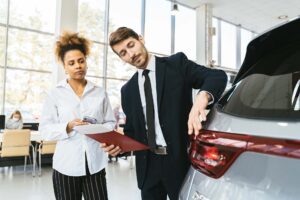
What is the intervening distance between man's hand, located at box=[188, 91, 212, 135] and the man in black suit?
160 mm

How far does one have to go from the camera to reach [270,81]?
0.87 m

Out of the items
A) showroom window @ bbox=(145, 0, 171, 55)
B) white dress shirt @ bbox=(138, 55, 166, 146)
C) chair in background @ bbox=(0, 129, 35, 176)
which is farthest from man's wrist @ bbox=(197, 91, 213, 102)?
showroom window @ bbox=(145, 0, 171, 55)

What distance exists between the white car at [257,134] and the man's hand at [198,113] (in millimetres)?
34

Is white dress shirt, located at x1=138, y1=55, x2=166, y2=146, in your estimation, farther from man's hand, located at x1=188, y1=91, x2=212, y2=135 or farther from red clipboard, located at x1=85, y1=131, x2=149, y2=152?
man's hand, located at x1=188, y1=91, x2=212, y2=135

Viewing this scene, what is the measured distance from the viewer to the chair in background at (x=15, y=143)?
4.86 metres

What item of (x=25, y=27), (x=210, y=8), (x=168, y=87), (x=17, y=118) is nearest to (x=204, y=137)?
(x=168, y=87)

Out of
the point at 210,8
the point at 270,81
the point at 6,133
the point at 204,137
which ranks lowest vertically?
the point at 6,133

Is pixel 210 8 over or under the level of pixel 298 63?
over

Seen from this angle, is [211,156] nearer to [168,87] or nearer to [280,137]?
[280,137]

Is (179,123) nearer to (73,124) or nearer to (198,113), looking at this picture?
(198,113)

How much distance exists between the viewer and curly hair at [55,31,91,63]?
1709 mm

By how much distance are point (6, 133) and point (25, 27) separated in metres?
3.46

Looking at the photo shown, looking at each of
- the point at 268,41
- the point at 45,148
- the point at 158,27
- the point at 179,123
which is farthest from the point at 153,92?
the point at 158,27

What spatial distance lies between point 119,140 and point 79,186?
500 mm
